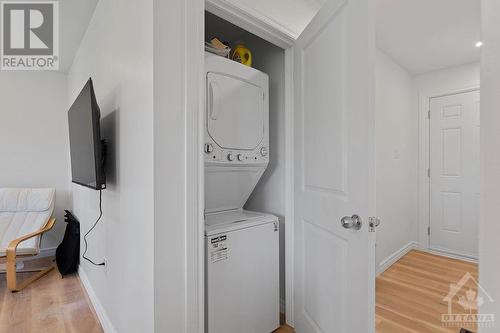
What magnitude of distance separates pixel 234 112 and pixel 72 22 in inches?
70.4

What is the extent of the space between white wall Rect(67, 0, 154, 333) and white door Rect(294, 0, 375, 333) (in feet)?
2.87

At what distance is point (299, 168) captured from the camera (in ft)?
5.37

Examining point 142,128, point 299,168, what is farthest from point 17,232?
point 299,168

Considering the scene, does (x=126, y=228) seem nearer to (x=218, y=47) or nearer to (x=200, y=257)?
(x=200, y=257)

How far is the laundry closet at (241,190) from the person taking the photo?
143cm

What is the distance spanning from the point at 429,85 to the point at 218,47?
10.4ft

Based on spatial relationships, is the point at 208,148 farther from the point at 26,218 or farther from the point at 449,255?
the point at 449,255

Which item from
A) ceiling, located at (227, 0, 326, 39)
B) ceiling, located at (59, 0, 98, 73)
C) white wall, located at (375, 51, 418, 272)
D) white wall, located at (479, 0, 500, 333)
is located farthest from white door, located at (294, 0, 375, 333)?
ceiling, located at (59, 0, 98, 73)

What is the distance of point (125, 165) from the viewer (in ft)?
4.58

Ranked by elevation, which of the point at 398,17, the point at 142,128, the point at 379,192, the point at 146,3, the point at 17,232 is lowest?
the point at 17,232

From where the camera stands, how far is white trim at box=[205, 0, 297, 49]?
1309mm

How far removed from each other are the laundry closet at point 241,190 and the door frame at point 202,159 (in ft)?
0.35

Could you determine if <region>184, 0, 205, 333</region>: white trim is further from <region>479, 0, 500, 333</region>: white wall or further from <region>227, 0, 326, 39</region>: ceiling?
<region>479, 0, 500, 333</region>: white wall

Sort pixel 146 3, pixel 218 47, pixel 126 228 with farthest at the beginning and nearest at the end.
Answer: pixel 218 47 < pixel 126 228 < pixel 146 3
